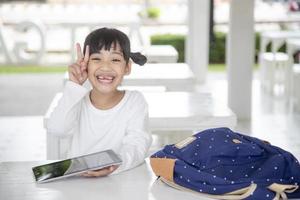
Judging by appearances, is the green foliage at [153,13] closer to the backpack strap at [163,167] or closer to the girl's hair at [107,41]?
the girl's hair at [107,41]

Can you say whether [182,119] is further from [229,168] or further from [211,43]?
[211,43]

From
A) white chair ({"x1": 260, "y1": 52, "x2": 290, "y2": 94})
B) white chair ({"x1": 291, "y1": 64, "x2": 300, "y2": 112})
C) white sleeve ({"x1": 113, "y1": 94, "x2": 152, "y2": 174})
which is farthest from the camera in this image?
white chair ({"x1": 260, "y1": 52, "x2": 290, "y2": 94})

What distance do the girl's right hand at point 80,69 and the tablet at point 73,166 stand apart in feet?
0.91

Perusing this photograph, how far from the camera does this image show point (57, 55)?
11.0 m

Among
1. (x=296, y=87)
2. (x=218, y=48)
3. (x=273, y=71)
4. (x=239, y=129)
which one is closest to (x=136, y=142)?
(x=239, y=129)

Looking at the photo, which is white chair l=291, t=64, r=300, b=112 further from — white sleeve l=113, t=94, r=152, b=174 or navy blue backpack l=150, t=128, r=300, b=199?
navy blue backpack l=150, t=128, r=300, b=199

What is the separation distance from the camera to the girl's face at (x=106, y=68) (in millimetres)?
2049

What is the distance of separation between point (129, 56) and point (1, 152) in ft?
9.58

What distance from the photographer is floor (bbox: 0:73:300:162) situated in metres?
4.71

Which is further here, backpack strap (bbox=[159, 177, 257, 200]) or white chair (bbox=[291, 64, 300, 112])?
white chair (bbox=[291, 64, 300, 112])

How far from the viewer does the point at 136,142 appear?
2014 millimetres

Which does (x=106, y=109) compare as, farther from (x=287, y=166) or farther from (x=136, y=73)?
(x=136, y=73)

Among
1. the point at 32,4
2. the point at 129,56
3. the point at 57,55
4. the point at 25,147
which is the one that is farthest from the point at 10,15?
the point at 129,56

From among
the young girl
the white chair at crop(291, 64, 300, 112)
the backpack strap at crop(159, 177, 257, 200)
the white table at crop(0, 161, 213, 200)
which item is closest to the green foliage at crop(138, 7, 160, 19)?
the white chair at crop(291, 64, 300, 112)
